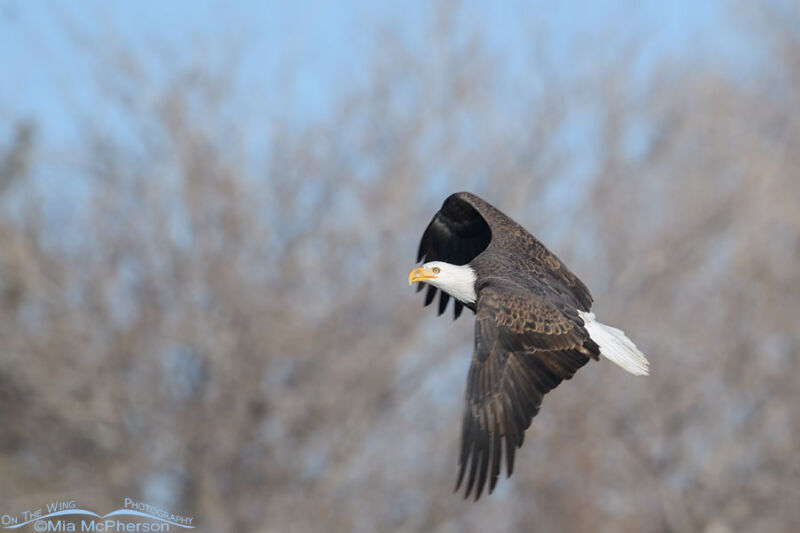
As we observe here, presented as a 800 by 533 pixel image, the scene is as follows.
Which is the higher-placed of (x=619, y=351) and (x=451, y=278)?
(x=451, y=278)

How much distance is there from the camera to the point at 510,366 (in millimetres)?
7480

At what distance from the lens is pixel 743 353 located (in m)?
21.3

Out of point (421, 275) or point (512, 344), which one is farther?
point (421, 275)

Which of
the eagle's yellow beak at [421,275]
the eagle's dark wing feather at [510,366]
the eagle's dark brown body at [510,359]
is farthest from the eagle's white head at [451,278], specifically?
the eagle's dark wing feather at [510,366]

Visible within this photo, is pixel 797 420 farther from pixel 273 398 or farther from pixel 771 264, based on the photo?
pixel 273 398

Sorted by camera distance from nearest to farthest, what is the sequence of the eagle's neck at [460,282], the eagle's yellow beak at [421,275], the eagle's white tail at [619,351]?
the eagle's white tail at [619,351] < the eagle's neck at [460,282] < the eagle's yellow beak at [421,275]

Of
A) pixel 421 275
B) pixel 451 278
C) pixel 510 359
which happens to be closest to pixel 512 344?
pixel 510 359

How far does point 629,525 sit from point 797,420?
3278 mm

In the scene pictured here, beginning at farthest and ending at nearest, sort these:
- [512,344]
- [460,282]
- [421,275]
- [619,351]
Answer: [421,275], [460,282], [619,351], [512,344]

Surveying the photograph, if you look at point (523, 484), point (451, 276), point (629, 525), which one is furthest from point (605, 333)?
point (629, 525)

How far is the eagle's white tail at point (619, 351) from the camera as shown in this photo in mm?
8075

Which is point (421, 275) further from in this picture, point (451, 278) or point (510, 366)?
point (510, 366)

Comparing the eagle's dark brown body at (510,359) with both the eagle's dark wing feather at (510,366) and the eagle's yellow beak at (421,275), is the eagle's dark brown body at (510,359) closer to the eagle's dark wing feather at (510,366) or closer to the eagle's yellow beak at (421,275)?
the eagle's dark wing feather at (510,366)

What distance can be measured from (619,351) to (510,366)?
0.99 m
